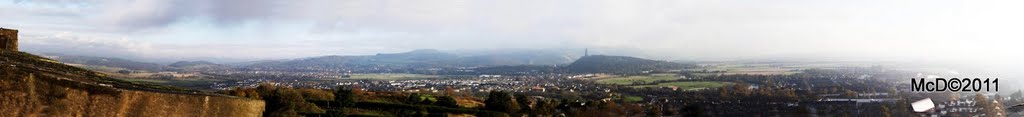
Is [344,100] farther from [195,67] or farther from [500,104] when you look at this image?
[195,67]

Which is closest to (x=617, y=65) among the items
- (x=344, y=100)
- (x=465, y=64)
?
(x=465, y=64)

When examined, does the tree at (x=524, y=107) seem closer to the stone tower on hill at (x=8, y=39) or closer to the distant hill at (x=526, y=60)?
the stone tower on hill at (x=8, y=39)

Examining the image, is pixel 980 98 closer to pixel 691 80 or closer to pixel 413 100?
pixel 413 100

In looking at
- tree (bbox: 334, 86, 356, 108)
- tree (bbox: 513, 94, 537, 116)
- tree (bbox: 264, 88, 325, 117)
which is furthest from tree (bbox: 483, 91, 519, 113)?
tree (bbox: 264, 88, 325, 117)

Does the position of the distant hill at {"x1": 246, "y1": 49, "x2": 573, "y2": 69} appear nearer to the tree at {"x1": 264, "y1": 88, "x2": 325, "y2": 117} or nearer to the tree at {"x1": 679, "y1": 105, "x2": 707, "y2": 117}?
the tree at {"x1": 264, "y1": 88, "x2": 325, "y2": 117}

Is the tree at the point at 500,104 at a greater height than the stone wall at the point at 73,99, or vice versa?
the stone wall at the point at 73,99

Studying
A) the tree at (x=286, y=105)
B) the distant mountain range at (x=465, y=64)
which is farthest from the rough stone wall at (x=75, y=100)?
the distant mountain range at (x=465, y=64)
